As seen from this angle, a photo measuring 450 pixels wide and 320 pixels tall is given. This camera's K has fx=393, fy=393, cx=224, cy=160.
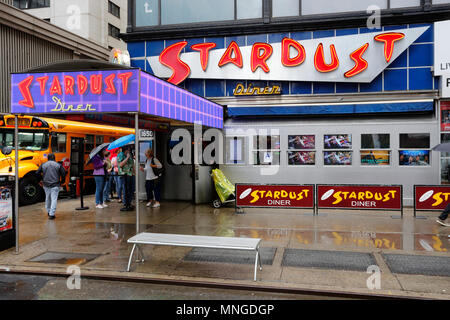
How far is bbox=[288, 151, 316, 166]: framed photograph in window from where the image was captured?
13.4 meters

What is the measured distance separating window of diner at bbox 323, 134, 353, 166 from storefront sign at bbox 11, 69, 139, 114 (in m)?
8.11

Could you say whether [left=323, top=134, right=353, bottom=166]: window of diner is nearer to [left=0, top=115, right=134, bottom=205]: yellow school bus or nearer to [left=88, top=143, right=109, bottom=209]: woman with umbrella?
[left=88, top=143, right=109, bottom=209]: woman with umbrella

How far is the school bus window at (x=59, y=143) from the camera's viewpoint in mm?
14133

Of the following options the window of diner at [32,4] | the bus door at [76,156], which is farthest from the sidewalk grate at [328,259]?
the window of diner at [32,4]

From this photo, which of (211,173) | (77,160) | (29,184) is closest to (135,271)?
(211,173)

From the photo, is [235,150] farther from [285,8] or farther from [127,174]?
[285,8]

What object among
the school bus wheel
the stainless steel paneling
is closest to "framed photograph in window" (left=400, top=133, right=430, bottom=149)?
the stainless steel paneling

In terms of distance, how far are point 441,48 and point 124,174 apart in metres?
10.6

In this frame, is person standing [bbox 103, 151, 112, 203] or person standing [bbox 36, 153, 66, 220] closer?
person standing [bbox 36, 153, 66, 220]

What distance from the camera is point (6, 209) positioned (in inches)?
292

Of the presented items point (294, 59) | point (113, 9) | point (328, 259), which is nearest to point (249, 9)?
point (294, 59)

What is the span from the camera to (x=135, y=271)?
6.24 meters

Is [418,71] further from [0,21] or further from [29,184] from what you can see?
[0,21]

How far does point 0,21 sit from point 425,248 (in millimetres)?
20407
